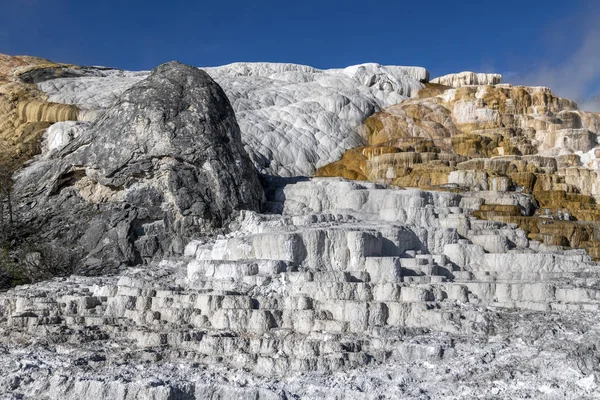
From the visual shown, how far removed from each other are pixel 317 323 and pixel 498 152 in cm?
1593

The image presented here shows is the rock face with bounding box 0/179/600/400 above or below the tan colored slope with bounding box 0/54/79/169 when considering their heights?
below

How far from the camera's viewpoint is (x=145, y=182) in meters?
13.3

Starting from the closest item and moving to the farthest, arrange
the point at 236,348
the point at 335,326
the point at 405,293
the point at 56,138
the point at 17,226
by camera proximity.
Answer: the point at 236,348, the point at 335,326, the point at 405,293, the point at 17,226, the point at 56,138

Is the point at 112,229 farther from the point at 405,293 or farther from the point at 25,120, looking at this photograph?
the point at 25,120

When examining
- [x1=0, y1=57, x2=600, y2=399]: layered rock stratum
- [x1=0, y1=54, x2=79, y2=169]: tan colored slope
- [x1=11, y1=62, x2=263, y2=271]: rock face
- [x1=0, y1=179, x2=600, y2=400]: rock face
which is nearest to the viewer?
[x1=0, y1=179, x2=600, y2=400]: rock face

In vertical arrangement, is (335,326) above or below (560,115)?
below

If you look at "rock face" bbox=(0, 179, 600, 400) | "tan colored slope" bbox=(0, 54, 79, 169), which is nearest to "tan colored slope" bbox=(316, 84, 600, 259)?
"rock face" bbox=(0, 179, 600, 400)

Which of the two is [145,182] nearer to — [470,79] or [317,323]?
[317,323]

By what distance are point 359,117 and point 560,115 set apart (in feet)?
25.0

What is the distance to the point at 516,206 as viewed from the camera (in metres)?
15.0

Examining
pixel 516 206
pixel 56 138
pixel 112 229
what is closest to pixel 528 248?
pixel 516 206

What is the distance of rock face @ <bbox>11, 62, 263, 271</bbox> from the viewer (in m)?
12.9

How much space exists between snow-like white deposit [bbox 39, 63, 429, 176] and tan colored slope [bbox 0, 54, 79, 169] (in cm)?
71

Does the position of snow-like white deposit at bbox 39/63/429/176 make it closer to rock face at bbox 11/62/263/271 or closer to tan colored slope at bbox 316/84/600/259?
tan colored slope at bbox 316/84/600/259
